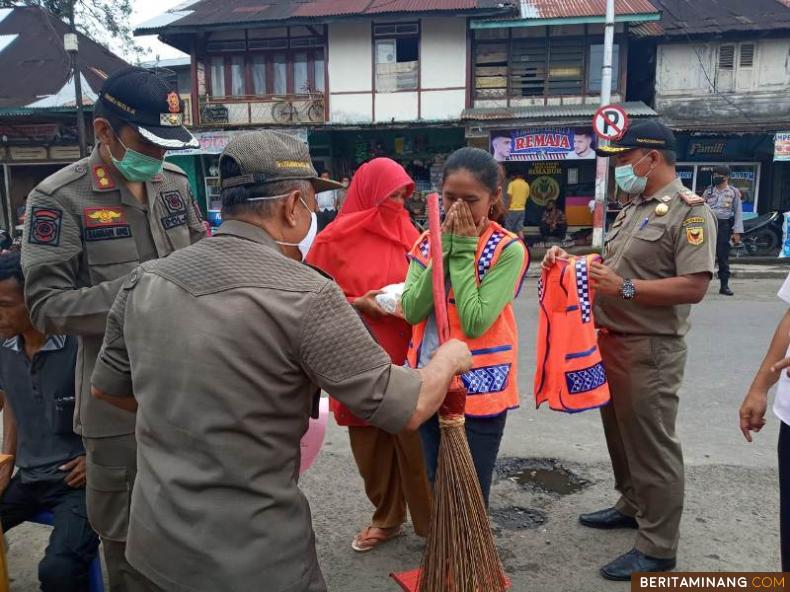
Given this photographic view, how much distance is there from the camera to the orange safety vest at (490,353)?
90.5 inches

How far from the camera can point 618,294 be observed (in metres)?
2.49

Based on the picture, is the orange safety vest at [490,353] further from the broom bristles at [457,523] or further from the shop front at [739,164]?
the shop front at [739,164]

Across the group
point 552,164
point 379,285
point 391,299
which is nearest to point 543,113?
point 552,164

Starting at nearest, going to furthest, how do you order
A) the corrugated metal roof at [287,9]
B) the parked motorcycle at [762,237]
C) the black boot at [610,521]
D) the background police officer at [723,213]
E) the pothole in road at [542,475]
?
the black boot at [610,521] → the pothole in road at [542,475] → the background police officer at [723,213] → the parked motorcycle at [762,237] → the corrugated metal roof at [287,9]

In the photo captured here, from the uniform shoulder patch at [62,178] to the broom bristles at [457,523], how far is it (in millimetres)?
1501

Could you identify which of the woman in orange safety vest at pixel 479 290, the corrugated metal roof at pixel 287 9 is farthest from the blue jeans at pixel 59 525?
the corrugated metal roof at pixel 287 9

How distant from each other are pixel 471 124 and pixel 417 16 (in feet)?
8.88

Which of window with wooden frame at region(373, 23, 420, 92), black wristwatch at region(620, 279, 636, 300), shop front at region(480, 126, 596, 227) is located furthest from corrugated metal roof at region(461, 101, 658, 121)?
black wristwatch at region(620, 279, 636, 300)

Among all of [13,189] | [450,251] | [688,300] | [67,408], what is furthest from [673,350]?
[13,189]

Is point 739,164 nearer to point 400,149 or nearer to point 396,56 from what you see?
point 400,149

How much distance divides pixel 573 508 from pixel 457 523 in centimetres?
163

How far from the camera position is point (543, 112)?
14281 millimetres

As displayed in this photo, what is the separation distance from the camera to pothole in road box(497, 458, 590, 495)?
11.1 ft

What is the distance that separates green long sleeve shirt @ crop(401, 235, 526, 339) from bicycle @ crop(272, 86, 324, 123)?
1420 centimetres
